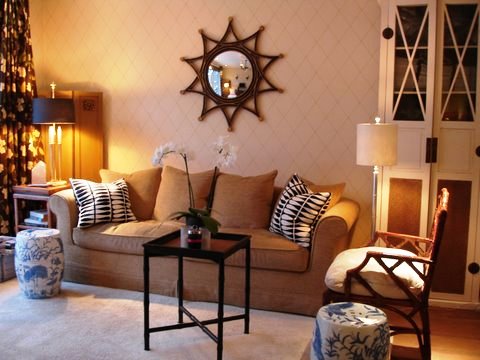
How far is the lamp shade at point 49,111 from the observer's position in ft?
15.3

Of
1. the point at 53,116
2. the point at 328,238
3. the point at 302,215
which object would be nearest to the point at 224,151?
the point at 302,215

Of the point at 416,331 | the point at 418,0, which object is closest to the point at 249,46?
the point at 418,0

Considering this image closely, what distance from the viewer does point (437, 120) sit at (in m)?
3.81

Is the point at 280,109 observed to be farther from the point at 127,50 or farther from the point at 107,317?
the point at 107,317

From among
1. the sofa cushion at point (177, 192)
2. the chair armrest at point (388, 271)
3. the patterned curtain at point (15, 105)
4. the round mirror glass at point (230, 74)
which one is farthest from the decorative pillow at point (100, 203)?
the chair armrest at point (388, 271)

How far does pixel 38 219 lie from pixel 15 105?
1.05 m

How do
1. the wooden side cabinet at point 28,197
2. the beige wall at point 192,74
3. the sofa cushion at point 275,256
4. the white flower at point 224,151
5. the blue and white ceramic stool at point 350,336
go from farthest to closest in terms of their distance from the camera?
the wooden side cabinet at point 28,197, the beige wall at point 192,74, the sofa cushion at point 275,256, the white flower at point 224,151, the blue and white ceramic stool at point 350,336

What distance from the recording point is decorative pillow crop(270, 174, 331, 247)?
145 inches

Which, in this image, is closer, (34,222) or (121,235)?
(121,235)

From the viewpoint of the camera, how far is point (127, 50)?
4.98 metres

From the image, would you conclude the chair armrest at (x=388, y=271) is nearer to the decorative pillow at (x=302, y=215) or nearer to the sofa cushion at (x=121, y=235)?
the decorative pillow at (x=302, y=215)

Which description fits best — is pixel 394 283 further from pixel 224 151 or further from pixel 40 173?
pixel 40 173

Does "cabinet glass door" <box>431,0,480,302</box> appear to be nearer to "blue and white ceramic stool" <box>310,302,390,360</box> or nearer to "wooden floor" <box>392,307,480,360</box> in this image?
"wooden floor" <box>392,307,480,360</box>

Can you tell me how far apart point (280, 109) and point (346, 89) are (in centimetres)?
56
